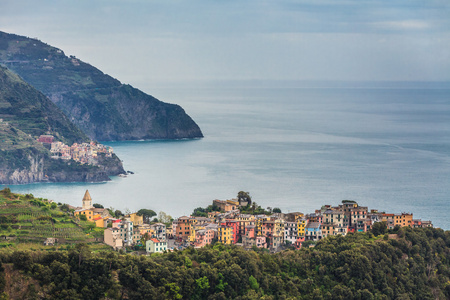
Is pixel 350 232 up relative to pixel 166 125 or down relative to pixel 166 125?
down

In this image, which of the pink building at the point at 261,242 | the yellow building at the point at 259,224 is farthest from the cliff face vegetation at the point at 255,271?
the yellow building at the point at 259,224

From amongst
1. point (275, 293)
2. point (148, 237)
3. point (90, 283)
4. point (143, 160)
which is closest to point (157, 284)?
point (90, 283)

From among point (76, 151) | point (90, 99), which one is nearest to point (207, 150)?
point (76, 151)

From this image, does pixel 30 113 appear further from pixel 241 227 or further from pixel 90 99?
pixel 241 227

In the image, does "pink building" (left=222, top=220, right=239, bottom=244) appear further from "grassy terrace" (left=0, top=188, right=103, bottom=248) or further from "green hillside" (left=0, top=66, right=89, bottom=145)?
"green hillside" (left=0, top=66, right=89, bottom=145)

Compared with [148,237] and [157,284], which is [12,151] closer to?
[148,237]

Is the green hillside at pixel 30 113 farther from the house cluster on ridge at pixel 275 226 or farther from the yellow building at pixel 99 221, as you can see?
the house cluster on ridge at pixel 275 226
